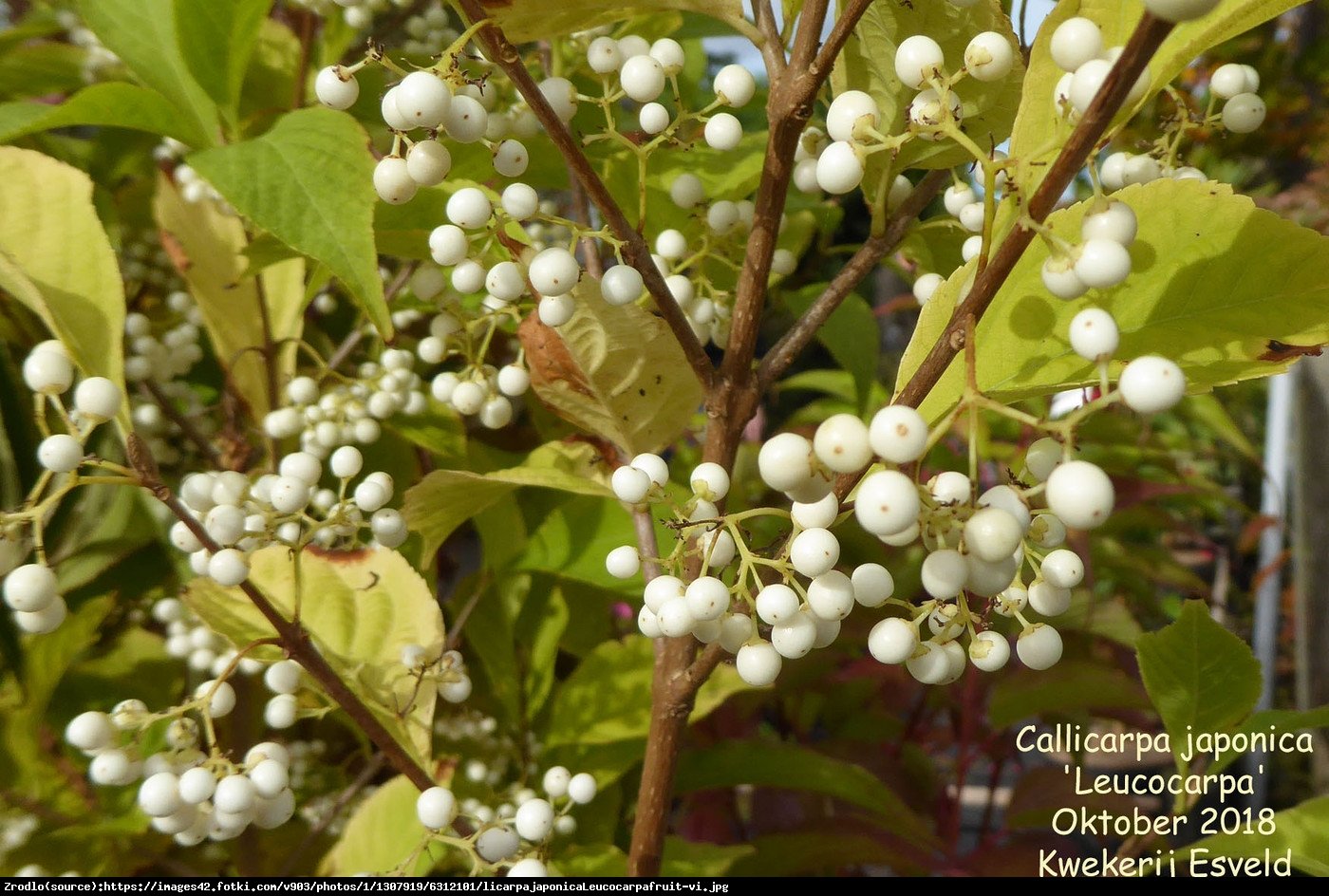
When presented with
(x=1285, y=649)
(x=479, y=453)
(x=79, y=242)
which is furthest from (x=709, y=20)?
(x=1285, y=649)

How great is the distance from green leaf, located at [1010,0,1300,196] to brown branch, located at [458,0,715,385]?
0.46 ft

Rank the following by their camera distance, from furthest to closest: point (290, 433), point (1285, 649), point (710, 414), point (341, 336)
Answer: point (1285, 649)
point (341, 336)
point (290, 433)
point (710, 414)

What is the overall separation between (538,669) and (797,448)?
0.54 m

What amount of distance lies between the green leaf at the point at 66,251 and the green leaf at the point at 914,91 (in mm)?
373

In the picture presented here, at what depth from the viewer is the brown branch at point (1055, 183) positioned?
0.24m

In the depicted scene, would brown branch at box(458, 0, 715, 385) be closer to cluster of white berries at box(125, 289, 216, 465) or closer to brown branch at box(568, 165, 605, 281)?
brown branch at box(568, 165, 605, 281)

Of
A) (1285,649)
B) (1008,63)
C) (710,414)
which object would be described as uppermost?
(1285,649)

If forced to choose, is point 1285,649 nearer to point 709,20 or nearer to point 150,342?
point 709,20

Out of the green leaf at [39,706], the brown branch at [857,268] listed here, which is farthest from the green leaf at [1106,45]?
the green leaf at [39,706]

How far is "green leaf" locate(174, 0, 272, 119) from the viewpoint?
56cm

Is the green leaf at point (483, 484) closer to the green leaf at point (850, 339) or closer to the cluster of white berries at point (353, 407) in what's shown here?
the cluster of white berries at point (353, 407)

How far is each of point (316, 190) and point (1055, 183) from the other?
0.32 m

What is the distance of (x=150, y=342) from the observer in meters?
0.76

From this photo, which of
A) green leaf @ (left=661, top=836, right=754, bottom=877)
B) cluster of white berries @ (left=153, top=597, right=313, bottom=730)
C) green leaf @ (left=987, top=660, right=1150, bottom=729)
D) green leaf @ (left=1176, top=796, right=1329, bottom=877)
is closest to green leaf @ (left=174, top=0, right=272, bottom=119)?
cluster of white berries @ (left=153, top=597, right=313, bottom=730)
